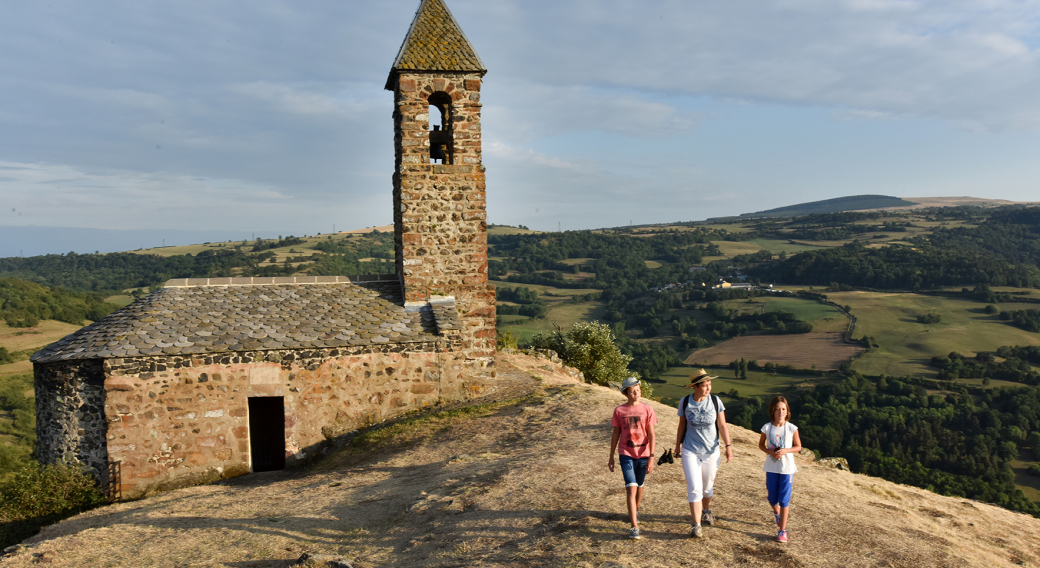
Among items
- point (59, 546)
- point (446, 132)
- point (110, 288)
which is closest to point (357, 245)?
point (110, 288)

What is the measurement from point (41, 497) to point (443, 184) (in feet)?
33.5

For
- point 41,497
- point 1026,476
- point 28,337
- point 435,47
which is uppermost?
point 435,47

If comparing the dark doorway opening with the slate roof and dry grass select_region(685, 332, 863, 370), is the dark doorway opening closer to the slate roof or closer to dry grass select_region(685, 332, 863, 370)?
the slate roof

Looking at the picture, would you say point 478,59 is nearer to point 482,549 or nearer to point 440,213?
point 440,213

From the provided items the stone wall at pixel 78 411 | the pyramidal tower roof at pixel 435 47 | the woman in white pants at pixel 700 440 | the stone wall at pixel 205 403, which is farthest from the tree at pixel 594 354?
the woman in white pants at pixel 700 440

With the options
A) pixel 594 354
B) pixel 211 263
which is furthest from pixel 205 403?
pixel 211 263

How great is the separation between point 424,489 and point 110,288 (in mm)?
105133

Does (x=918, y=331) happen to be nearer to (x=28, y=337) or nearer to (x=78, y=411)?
(x=78, y=411)

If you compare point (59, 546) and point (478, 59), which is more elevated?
point (478, 59)

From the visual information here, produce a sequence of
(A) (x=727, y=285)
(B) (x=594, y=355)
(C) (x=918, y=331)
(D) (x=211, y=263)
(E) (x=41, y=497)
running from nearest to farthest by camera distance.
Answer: (E) (x=41, y=497) → (B) (x=594, y=355) → (C) (x=918, y=331) → (D) (x=211, y=263) → (A) (x=727, y=285)

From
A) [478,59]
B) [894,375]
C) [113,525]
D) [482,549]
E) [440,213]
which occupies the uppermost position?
[478,59]

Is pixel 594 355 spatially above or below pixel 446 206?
below

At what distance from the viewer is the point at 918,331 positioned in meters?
63.1

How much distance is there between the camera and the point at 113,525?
28.6 feet
